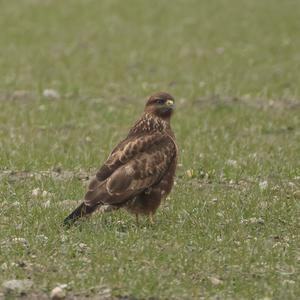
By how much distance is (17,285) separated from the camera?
8.84 m

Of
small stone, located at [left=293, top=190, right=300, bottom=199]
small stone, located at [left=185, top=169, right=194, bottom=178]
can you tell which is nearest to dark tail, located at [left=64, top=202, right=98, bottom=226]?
small stone, located at [left=293, top=190, right=300, bottom=199]

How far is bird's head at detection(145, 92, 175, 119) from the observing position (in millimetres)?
11609

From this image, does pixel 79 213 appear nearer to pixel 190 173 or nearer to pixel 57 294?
pixel 57 294

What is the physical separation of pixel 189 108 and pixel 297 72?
13.2 feet

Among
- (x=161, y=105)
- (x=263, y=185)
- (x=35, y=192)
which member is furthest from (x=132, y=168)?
(x=263, y=185)

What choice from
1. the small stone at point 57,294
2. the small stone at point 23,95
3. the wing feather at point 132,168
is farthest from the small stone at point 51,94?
the small stone at point 57,294

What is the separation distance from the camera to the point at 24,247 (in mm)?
9883

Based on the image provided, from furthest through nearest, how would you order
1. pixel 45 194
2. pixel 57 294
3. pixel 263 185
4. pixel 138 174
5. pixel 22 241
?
pixel 263 185 < pixel 45 194 < pixel 138 174 < pixel 22 241 < pixel 57 294

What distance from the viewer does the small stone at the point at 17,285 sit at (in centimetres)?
879

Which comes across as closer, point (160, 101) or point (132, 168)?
point (132, 168)

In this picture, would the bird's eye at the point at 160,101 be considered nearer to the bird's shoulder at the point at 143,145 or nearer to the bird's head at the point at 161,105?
the bird's head at the point at 161,105

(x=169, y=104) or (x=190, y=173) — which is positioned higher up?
(x=169, y=104)

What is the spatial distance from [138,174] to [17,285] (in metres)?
2.35

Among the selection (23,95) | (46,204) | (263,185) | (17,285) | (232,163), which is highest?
(17,285)
